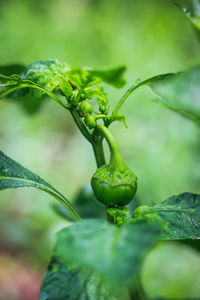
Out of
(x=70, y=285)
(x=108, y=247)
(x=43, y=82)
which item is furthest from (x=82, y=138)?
(x=108, y=247)

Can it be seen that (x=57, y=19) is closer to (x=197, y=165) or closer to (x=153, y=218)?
(x=197, y=165)

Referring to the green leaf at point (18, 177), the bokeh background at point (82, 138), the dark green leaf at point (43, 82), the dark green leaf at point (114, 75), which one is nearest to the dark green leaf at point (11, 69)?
the dark green leaf at point (43, 82)

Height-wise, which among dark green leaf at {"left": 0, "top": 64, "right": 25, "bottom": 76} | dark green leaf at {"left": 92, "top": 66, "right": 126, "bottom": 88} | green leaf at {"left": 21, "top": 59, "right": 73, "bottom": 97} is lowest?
dark green leaf at {"left": 92, "top": 66, "right": 126, "bottom": 88}

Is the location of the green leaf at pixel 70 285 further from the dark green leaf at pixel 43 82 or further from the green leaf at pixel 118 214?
the dark green leaf at pixel 43 82

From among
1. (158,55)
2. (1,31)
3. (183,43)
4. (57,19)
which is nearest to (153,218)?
(158,55)

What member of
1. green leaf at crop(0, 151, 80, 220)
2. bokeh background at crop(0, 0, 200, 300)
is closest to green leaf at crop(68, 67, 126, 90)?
green leaf at crop(0, 151, 80, 220)

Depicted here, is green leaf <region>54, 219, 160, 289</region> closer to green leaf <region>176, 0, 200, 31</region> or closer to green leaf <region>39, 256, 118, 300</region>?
green leaf <region>39, 256, 118, 300</region>
